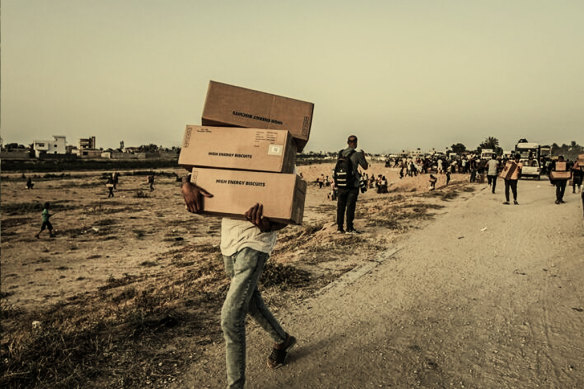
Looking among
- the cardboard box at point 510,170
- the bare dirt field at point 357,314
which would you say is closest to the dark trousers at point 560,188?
the cardboard box at point 510,170

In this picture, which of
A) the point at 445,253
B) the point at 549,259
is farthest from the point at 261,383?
the point at 549,259

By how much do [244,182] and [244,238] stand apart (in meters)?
0.41

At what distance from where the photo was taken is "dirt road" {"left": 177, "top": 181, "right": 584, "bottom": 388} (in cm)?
285

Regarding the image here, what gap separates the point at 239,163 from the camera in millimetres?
2697

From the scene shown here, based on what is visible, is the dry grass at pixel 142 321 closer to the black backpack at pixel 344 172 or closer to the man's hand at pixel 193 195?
the black backpack at pixel 344 172

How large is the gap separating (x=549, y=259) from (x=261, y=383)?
5536mm

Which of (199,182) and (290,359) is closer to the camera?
(199,182)

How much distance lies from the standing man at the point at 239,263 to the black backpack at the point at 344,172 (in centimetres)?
505

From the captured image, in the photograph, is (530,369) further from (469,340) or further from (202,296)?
(202,296)

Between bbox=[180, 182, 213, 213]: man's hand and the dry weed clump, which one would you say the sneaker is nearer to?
the dry weed clump

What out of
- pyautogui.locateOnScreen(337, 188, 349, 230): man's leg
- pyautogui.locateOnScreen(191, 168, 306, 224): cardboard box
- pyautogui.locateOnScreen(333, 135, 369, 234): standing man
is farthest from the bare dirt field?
pyautogui.locateOnScreen(191, 168, 306, 224): cardboard box

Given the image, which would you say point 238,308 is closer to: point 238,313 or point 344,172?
point 238,313

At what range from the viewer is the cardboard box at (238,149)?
2.65 meters

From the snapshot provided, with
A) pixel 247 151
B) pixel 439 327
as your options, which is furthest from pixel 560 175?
pixel 247 151
